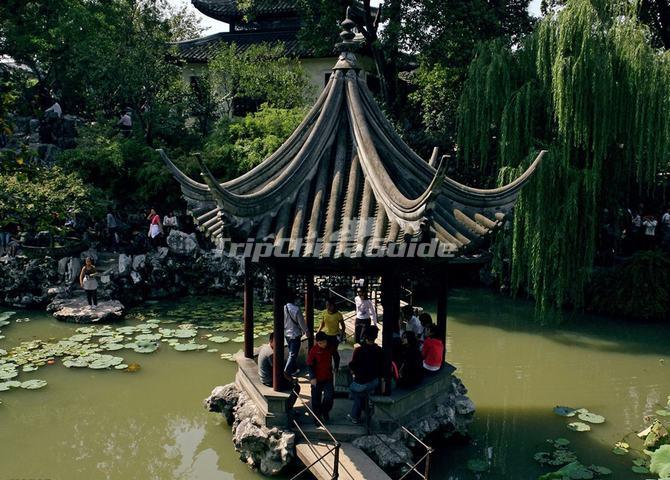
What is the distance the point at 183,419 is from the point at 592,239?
8768 mm

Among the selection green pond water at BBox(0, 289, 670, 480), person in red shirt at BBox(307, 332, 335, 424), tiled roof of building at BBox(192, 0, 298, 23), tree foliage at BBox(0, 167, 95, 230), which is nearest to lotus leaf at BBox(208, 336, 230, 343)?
green pond water at BBox(0, 289, 670, 480)

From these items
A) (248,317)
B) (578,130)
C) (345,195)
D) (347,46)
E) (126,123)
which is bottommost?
(248,317)

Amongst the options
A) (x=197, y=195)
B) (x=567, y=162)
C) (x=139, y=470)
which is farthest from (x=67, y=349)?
(x=567, y=162)

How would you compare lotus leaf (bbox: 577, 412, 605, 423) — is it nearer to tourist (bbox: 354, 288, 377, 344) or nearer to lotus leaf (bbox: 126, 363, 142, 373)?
tourist (bbox: 354, 288, 377, 344)

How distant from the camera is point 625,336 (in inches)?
531

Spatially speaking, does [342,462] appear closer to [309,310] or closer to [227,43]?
[309,310]

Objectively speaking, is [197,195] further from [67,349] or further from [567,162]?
[567,162]

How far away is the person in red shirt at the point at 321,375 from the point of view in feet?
23.1

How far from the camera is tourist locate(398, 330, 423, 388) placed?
7.55 m

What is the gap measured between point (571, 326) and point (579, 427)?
5557 millimetres

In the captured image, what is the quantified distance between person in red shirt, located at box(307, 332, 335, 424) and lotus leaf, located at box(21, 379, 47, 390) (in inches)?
200

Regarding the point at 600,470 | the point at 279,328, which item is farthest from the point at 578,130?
the point at 279,328

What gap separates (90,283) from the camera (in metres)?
13.6

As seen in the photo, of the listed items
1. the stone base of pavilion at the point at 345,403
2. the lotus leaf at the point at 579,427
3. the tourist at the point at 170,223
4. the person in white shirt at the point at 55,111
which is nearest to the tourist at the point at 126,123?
the person in white shirt at the point at 55,111
